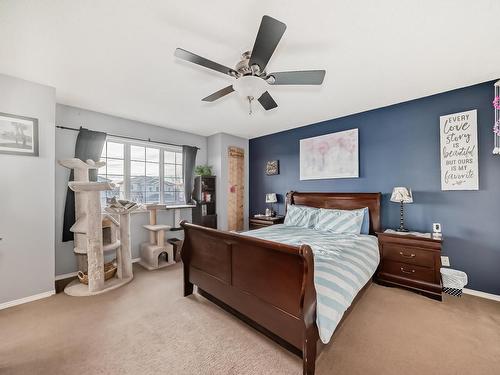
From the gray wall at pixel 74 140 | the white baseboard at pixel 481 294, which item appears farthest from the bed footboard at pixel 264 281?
the white baseboard at pixel 481 294

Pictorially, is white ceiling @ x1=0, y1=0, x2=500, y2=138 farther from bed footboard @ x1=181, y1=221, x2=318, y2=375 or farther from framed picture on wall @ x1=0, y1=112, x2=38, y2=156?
bed footboard @ x1=181, y1=221, x2=318, y2=375

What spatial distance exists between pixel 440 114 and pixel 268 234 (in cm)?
289

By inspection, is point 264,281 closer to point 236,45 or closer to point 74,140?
point 236,45

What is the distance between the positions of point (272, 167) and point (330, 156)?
A: 138 cm

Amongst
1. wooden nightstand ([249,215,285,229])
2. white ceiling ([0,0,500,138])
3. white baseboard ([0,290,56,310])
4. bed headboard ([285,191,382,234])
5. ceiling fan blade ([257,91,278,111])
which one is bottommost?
white baseboard ([0,290,56,310])

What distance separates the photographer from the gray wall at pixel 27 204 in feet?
7.76

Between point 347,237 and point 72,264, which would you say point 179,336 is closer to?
point 347,237

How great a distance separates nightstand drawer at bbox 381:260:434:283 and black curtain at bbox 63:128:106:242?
4578 millimetres

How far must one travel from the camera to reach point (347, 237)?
2859 millimetres

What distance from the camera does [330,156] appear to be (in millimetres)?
3922

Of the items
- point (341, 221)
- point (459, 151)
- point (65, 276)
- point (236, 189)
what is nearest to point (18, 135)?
point (65, 276)

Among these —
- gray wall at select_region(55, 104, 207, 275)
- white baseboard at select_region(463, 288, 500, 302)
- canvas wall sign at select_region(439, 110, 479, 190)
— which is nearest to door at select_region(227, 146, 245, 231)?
gray wall at select_region(55, 104, 207, 275)

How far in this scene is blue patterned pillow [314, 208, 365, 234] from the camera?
3107mm

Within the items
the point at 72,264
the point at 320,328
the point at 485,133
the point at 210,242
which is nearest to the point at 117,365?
the point at 210,242
